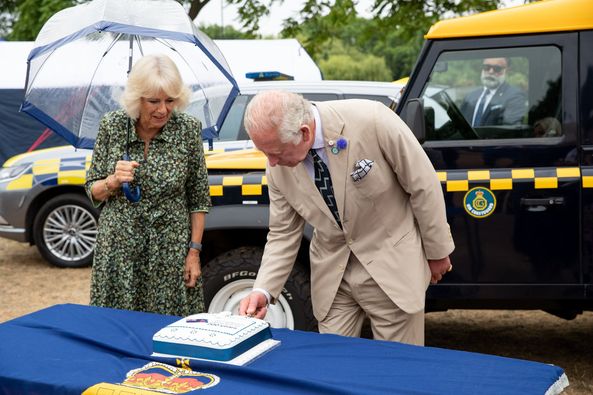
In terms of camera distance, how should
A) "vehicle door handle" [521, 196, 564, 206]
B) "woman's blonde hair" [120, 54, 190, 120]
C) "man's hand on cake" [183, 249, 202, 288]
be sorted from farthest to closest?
"vehicle door handle" [521, 196, 564, 206] → "man's hand on cake" [183, 249, 202, 288] → "woman's blonde hair" [120, 54, 190, 120]

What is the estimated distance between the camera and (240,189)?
5.22m

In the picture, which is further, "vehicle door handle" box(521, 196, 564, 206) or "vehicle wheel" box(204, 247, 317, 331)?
"vehicle wheel" box(204, 247, 317, 331)

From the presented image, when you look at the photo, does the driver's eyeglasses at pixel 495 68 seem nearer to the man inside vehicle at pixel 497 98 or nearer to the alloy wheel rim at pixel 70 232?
the man inside vehicle at pixel 497 98

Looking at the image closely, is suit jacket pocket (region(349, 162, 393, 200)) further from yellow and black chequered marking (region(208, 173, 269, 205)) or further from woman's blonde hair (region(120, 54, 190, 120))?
yellow and black chequered marking (region(208, 173, 269, 205))

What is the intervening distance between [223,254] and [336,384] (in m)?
2.87

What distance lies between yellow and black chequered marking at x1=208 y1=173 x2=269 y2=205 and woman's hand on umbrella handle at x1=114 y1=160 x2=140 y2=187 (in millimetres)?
1491

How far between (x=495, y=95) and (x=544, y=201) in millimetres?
644

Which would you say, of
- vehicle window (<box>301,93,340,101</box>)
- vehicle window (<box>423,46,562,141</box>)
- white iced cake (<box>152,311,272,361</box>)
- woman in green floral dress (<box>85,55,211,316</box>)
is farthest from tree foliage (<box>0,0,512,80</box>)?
white iced cake (<box>152,311,272,361</box>)

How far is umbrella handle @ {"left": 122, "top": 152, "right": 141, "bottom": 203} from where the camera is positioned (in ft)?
→ 12.5

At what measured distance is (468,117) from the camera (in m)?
4.86

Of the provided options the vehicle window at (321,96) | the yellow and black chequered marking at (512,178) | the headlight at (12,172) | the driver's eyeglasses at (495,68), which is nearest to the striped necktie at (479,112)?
the driver's eyeglasses at (495,68)

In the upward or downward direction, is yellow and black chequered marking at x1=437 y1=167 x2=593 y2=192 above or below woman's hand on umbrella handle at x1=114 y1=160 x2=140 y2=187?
below

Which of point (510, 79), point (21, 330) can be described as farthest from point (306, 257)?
point (21, 330)

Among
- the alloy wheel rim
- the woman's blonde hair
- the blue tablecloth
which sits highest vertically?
the woman's blonde hair
